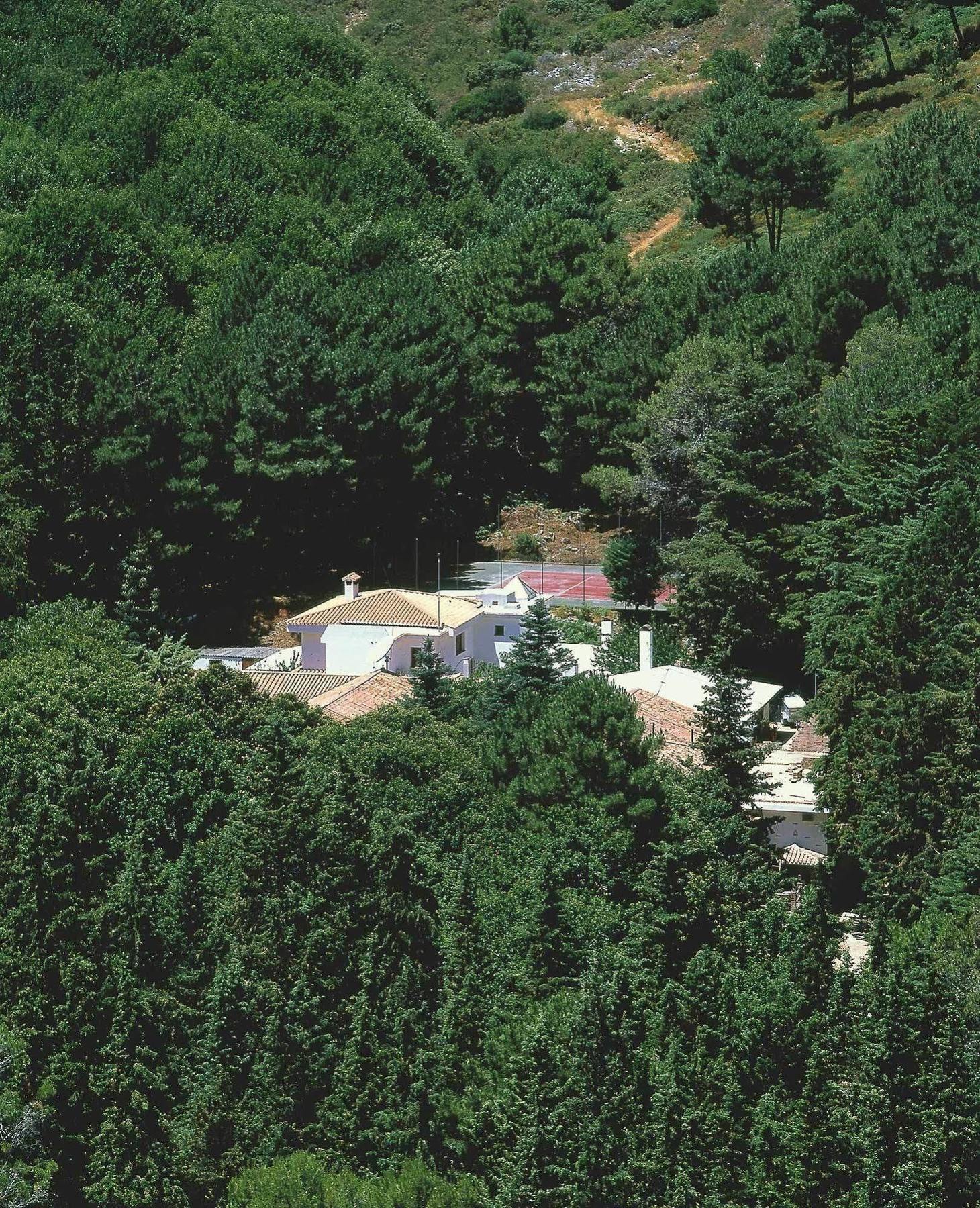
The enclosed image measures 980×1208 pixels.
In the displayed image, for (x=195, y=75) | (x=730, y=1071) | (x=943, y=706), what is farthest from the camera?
(x=195, y=75)

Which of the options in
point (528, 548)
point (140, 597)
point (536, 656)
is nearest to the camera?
point (536, 656)

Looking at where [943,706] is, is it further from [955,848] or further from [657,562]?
[657,562]

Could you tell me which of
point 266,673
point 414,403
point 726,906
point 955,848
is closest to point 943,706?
point 955,848

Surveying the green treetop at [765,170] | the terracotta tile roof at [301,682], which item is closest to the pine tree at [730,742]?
the terracotta tile roof at [301,682]

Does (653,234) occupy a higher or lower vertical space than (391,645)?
higher

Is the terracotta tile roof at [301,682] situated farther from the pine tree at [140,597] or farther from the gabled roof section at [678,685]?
the gabled roof section at [678,685]

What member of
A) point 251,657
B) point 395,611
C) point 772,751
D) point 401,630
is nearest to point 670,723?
point 772,751

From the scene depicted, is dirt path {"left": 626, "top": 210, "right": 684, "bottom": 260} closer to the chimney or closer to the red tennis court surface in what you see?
the red tennis court surface

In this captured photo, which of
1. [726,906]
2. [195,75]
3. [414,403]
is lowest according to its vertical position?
[726,906]

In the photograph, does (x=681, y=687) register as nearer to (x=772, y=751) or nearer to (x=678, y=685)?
(x=678, y=685)
